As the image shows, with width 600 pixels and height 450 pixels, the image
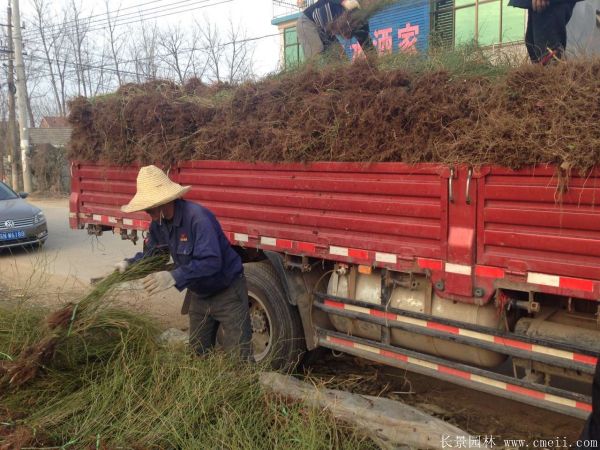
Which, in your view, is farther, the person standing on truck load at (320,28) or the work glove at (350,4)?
the person standing on truck load at (320,28)

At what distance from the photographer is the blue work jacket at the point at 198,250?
131 inches

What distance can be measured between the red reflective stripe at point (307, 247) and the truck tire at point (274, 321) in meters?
0.44

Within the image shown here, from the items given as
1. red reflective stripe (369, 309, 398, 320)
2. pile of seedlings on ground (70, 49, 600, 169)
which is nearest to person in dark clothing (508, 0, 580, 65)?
pile of seedlings on ground (70, 49, 600, 169)

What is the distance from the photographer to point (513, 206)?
290 centimetres

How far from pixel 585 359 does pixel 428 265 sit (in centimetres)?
96

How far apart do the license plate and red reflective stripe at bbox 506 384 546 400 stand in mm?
8935

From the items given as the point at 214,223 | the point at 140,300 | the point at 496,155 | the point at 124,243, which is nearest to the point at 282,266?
the point at 214,223

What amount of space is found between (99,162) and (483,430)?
423cm

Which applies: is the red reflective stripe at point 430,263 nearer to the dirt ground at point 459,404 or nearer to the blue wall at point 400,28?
the dirt ground at point 459,404

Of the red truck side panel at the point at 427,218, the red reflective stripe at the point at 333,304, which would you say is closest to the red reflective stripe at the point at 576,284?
the red truck side panel at the point at 427,218

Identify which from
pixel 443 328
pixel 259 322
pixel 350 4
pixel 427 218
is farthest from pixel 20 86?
pixel 443 328

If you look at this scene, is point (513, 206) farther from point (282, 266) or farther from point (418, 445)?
point (282, 266)

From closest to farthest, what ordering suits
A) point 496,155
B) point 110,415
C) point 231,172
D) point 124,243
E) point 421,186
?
point 110,415 → point 496,155 → point 421,186 → point 231,172 → point 124,243

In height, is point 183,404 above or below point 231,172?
below
